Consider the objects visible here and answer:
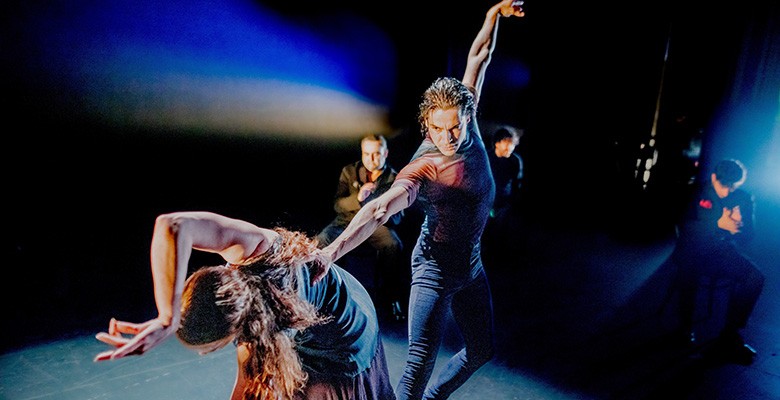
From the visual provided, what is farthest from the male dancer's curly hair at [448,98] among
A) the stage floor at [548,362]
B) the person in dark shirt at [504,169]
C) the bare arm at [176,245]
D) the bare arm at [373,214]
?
the person in dark shirt at [504,169]

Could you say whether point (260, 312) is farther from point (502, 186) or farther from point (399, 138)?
point (399, 138)

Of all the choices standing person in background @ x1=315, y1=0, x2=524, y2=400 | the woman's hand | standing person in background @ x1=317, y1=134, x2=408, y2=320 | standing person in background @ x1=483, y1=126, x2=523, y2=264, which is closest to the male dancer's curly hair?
standing person in background @ x1=315, y1=0, x2=524, y2=400

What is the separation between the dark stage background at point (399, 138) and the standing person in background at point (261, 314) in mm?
2994

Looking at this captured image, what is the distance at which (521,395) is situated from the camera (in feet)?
8.95

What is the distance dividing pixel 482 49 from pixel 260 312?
77.5 inches

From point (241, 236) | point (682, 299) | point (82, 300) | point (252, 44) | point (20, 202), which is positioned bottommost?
point (82, 300)

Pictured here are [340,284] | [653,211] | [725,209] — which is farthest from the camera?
[653,211]

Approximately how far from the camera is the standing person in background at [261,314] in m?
1.00

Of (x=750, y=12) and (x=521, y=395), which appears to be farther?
(x=750, y=12)

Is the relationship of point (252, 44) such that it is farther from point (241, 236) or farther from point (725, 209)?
point (725, 209)

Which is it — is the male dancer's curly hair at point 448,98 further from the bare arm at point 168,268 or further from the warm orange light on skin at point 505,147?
the warm orange light on skin at point 505,147

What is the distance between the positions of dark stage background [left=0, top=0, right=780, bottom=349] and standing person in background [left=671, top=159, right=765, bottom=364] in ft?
11.0

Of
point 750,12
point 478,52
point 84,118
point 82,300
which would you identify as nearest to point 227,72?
point 84,118

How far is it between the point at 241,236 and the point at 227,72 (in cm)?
400
